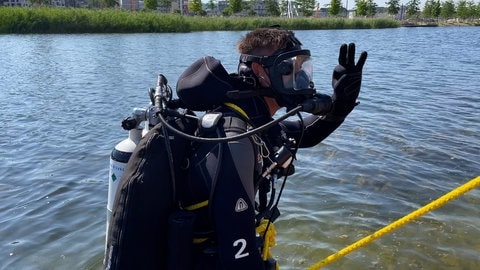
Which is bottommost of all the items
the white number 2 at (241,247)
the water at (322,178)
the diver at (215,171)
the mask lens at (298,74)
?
the water at (322,178)

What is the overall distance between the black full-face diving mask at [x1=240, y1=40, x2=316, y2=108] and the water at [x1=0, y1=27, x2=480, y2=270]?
255 cm

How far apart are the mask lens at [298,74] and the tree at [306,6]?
332ft

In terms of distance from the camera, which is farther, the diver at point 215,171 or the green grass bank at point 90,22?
the green grass bank at point 90,22

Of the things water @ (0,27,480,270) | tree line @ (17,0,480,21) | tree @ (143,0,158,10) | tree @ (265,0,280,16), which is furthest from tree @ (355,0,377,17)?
Result: water @ (0,27,480,270)

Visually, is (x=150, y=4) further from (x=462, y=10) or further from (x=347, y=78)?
(x=347, y=78)

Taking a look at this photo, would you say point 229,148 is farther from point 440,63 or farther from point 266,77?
point 440,63

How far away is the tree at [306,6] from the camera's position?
325ft

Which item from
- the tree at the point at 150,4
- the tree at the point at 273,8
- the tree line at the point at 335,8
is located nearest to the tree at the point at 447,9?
the tree line at the point at 335,8

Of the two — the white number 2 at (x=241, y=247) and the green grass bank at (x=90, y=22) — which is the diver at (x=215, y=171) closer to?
the white number 2 at (x=241, y=247)

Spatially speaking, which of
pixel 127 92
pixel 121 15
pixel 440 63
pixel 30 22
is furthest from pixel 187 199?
pixel 121 15

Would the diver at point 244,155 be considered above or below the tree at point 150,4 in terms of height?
below

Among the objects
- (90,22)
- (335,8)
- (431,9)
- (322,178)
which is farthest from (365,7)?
(322,178)

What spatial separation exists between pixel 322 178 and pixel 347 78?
3.96 m

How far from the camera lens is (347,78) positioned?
2.90 meters
